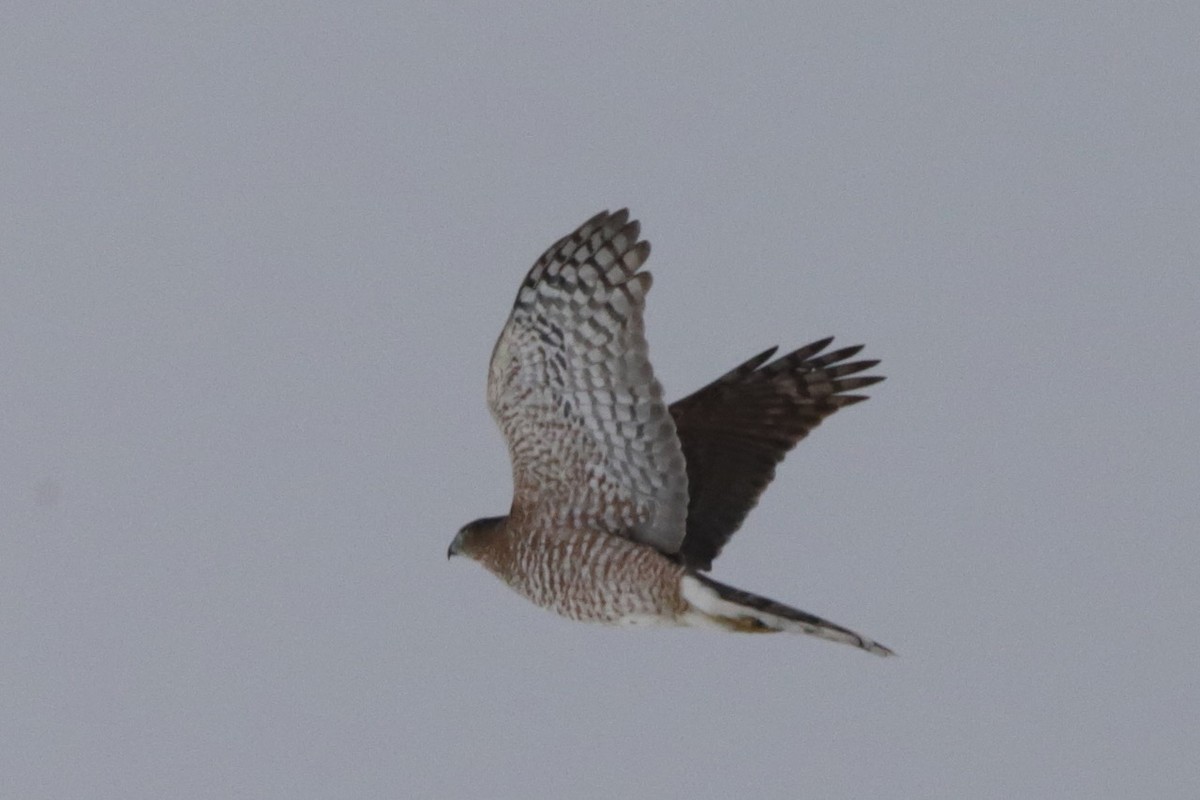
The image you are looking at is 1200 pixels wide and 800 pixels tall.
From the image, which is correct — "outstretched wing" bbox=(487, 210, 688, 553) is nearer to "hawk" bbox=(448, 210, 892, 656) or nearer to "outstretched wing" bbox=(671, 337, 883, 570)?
"hawk" bbox=(448, 210, 892, 656)

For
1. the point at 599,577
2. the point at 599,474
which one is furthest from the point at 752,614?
the point at 599,474

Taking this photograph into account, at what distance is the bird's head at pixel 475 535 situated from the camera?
36.4 ft

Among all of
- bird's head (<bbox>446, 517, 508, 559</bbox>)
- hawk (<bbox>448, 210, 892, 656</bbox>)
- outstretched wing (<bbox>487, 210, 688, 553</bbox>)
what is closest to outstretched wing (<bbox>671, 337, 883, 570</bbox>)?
hawk (<bbox>448, 210, 892, 656</bbox>)

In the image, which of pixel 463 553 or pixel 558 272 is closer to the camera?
pixel 558 272

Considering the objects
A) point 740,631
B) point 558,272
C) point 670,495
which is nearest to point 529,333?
point 558,272

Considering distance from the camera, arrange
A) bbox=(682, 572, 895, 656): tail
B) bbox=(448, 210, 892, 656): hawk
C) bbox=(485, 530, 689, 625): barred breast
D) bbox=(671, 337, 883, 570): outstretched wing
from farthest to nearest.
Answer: bbox=(671, 337, 883, 570): outstretched wing, bbox=(485, 530, 689, 625): barred breast, bbox=(448, 210, 892, 656): hawk, bbox=(682, 572, 895, 656): tail

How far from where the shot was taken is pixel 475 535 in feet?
36.9

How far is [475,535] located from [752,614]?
183 cm

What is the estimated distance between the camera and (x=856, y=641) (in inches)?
390

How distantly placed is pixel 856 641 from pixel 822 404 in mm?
2036

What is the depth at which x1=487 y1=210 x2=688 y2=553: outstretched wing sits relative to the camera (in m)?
10.2

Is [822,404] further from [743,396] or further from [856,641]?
[856,641]

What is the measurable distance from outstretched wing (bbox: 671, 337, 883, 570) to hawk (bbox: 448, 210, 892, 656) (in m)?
0.02

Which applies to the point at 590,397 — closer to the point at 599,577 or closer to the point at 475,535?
the point at 599,577
